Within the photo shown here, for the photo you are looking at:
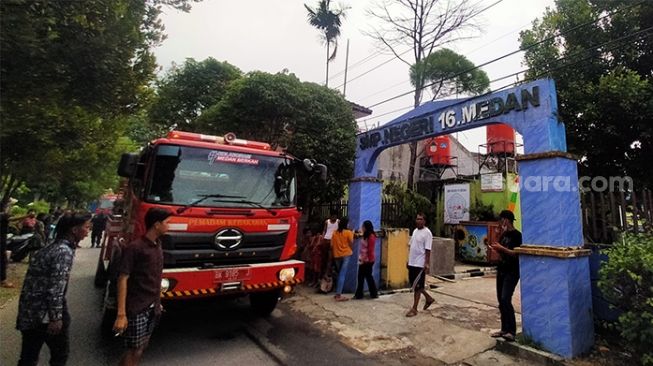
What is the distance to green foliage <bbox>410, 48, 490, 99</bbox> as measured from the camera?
1780 centimetres

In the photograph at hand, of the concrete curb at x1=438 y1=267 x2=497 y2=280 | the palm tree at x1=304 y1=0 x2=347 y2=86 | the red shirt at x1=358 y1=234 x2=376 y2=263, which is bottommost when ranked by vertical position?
the concrete curb at x1=438 y1=267 x2=497 y2=280

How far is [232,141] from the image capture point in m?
5.59

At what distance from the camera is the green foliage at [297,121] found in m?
11.0

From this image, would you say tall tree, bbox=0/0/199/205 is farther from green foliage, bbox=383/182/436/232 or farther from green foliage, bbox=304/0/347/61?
green foliage, bbox=304/0/347/61

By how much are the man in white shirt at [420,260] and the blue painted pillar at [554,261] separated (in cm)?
186

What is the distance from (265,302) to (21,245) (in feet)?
30.6

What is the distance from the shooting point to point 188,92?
16.1 meters

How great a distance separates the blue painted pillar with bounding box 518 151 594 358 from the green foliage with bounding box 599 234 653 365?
0.42 meters

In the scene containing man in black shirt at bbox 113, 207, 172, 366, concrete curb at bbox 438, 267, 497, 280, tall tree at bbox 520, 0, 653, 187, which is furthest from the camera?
concrete curb at bbox 438, 267, 497, 280

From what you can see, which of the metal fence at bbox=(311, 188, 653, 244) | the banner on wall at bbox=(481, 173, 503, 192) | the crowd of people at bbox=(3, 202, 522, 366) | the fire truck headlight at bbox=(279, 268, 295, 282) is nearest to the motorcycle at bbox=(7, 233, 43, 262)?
the crowd of people at bbox=(3, 202, 522, 366)

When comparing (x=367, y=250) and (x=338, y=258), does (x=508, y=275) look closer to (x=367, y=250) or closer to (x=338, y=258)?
(x=367, y=250)

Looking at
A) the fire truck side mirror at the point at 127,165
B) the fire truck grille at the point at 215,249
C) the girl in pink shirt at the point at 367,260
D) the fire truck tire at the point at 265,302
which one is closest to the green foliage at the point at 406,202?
the girl in pink shirt at the point at 367,260

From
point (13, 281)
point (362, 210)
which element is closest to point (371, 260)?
point (362, 210)

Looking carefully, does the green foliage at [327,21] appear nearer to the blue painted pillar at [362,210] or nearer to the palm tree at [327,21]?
the palm tree at [327,21]
